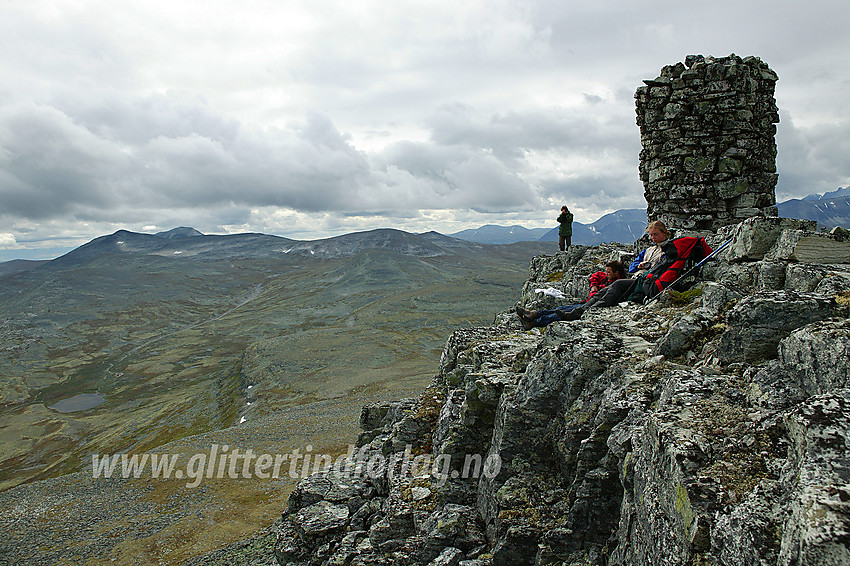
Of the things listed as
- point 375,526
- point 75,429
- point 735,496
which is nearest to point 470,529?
point 375,526

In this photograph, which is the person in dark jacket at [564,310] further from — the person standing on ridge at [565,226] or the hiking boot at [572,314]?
the person standing on ridge at [565,226]

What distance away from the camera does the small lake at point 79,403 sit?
9281 centimetres

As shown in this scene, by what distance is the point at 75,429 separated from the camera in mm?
79375

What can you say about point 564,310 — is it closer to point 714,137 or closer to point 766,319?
point 766,319

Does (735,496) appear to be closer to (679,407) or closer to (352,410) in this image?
(679,407)

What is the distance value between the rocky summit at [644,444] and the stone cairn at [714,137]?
16.6 ft

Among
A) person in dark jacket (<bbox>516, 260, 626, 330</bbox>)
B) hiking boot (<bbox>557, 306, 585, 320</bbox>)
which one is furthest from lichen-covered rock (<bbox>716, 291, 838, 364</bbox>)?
person in dark jacket (<bbox>516, 260, 626, 330</bbox>)

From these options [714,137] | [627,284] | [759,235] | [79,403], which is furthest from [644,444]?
[79,403]

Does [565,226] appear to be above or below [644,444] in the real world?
above

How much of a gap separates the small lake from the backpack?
111872mm

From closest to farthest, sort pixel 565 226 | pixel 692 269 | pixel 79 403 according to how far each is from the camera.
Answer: pixel 692 269 < pixel 565 226 < pixel 79 403

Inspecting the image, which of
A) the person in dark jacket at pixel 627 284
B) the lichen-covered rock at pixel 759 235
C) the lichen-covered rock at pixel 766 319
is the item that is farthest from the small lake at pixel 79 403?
the lichen-covered rock at pixel 766 319

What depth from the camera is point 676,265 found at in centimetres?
1273

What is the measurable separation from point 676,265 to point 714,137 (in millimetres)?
9253
